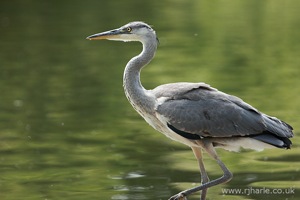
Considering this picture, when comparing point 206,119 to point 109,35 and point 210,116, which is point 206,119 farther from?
point 109,35

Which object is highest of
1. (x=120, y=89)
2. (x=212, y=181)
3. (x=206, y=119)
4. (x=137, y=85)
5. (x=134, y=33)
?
(x=120, y=89)

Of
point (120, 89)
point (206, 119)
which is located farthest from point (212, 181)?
point (120, 89)

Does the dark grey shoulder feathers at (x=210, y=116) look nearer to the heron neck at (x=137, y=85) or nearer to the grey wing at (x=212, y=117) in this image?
the grey wing at (x=212, y=117)

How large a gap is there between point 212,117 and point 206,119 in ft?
0.19

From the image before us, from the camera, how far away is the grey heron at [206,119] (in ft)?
26.3

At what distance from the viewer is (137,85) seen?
8.28 m

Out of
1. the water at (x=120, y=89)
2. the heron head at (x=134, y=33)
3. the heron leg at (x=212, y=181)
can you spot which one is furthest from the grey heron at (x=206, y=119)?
the water at (x=120, y=89)

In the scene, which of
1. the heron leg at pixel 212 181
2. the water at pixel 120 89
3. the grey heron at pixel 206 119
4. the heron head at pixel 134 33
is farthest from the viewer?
the water at pixel 120 89

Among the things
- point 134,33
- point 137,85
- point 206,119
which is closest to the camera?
point 206,119

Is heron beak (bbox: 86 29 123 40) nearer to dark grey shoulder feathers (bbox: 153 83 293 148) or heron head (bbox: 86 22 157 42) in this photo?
heron head (bbox: 86 22 157 42)

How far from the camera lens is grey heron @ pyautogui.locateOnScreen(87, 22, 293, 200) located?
803 cm

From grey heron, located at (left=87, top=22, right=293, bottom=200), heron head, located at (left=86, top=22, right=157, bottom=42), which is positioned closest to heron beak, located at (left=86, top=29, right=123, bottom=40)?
heron head, located at (left=86, top=22, right=157, bottom=42)

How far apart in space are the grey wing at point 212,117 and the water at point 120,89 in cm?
99

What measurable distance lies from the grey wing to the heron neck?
0.49 feet
